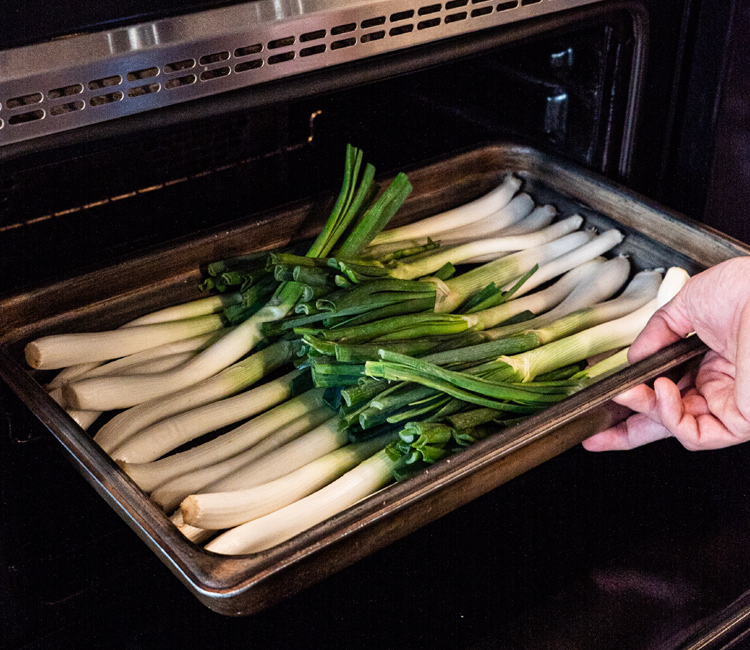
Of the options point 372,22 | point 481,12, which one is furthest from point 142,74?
point 481,12

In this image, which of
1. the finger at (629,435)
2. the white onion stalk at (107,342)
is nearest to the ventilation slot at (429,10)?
the white onion stalk at (107,342)

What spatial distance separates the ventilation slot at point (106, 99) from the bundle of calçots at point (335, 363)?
1.36ft

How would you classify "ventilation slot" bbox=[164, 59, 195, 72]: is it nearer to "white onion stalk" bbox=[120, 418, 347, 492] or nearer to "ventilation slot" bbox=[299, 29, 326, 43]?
"ventilation slot" bbox=[299, 29, 326, 43]

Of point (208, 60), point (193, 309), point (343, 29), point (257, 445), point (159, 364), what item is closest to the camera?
point (208, 60)

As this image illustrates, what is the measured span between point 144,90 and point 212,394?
20.9 inches

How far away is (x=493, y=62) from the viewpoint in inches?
80.3

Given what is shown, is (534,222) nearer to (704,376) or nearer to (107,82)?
(704,376)

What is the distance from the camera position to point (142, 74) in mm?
1208

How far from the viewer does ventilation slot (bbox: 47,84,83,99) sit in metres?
1.12

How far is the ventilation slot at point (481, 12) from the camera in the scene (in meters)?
1.46

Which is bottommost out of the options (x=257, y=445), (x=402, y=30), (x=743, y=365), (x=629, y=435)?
(x=629, y=435)

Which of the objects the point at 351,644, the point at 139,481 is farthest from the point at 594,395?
the point at 139,481

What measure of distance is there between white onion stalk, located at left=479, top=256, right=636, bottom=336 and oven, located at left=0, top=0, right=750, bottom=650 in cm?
27

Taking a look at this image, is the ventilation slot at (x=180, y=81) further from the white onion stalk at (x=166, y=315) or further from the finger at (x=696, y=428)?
the finger at (x=696, y=428)
